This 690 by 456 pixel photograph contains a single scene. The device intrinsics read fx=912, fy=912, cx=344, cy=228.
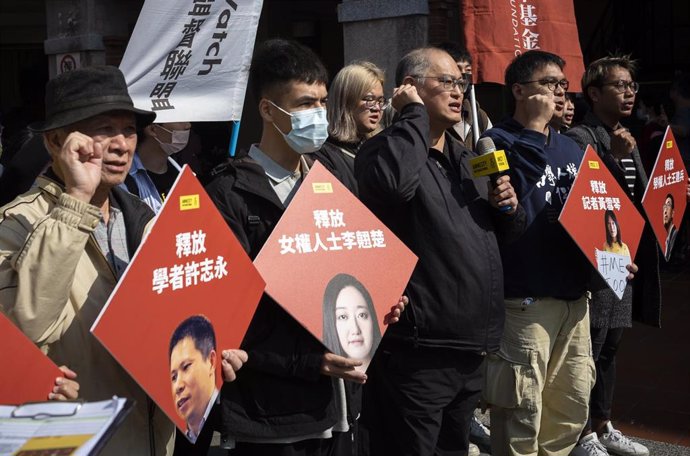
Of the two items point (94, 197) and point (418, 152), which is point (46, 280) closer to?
point (94, 197)

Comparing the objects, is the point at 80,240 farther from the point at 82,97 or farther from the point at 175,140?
the point at 175,140

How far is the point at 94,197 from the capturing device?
8.28 ft

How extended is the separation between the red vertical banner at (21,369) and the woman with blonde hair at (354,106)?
2.40 metres

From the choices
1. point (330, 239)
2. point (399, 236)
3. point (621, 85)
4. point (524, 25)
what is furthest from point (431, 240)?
point (524, 25)

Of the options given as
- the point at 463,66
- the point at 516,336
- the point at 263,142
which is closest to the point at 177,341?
the point at 263,142

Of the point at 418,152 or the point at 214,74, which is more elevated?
the point at 214,74

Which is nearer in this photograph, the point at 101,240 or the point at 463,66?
the point at 101,240

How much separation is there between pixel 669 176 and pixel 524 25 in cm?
138

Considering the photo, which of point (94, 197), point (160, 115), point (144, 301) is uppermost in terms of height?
point (160, 115)

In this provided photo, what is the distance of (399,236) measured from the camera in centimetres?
347

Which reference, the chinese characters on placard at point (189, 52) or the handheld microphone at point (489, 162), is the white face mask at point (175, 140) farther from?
the handheld microphone at point (489, 162)

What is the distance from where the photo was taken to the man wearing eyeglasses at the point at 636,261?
186 inches

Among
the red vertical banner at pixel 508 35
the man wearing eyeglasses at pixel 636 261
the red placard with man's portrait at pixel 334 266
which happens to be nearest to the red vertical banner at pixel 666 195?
the man wearing eyeglasses at pixel 636 261

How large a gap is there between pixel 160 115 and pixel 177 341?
177cm
